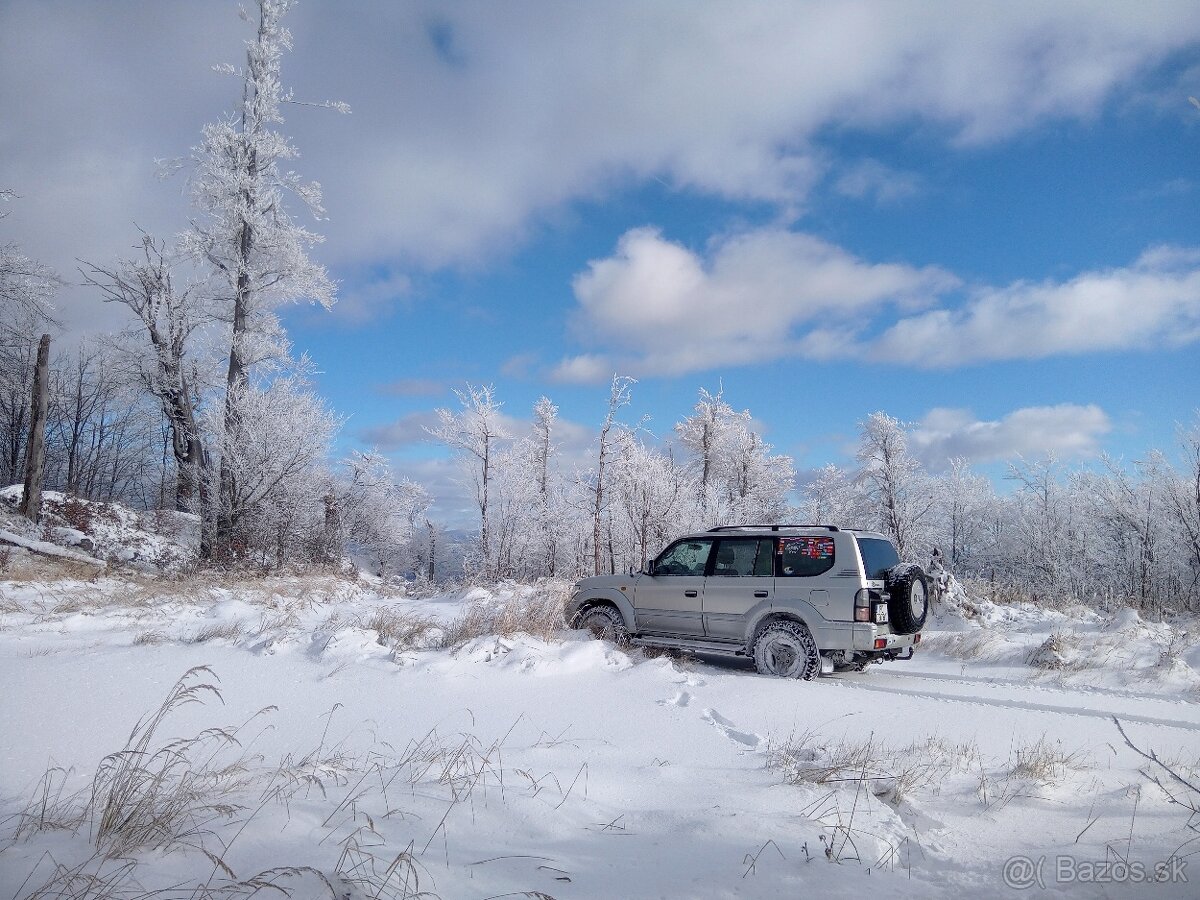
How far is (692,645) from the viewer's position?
27.9 feet

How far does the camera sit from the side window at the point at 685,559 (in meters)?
8.84

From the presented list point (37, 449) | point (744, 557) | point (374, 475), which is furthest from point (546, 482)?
point (744, 557)

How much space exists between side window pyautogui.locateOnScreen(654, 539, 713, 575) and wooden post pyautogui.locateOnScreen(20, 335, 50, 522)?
1790 centimetres

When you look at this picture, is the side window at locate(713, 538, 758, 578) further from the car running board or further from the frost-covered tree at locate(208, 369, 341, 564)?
the frost-covered tree at locate(208, 369, 341, 564)

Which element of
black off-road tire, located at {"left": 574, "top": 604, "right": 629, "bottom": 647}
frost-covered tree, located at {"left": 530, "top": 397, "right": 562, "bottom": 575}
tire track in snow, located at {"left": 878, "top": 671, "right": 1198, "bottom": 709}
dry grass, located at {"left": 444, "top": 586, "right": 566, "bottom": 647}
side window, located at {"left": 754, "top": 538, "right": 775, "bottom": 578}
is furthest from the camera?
frost-covered tree, located at {"left": 530, "top": 397, "right": 562, "bottom": 575}

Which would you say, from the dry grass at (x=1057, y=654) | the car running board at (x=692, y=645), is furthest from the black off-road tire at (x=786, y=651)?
the dry grass at (x=1057, y=654)

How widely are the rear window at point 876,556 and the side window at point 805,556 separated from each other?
39 centimetres

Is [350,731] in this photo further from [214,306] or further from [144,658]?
[214,306]

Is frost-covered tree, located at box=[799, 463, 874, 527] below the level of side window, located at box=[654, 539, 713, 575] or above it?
above

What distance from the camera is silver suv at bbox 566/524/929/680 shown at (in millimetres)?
7594

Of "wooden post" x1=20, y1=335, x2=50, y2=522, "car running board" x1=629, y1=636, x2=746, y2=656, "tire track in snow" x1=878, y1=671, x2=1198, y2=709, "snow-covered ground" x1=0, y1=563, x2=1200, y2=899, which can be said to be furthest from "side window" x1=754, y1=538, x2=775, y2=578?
"wooden post" x1=20, y1=335, x2=50, y2=522

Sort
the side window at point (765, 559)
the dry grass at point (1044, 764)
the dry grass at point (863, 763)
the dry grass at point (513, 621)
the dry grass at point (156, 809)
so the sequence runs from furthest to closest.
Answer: the side window at point (765, 559)
the dry grass at point (513, 621)
the dry grass at point (1044, 764)
the dry grass at point (863, 763)
the dry grass at point (156, 809)

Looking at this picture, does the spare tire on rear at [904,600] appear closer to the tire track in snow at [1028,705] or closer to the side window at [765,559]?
the tire track in snow at [1028,705]

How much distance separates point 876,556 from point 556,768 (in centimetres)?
537
